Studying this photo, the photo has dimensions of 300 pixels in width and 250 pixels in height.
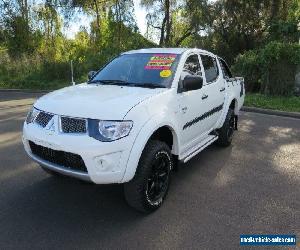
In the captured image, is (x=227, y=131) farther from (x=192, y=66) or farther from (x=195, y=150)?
(x=192, y=66)

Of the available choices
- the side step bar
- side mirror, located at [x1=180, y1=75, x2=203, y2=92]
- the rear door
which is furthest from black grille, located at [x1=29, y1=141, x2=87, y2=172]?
the rear door

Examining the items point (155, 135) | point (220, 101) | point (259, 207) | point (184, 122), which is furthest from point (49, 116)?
point (220, 101)

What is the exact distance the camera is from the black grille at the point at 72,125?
3.77 metres

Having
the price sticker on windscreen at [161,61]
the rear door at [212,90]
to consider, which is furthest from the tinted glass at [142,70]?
the rear door at [212,90]

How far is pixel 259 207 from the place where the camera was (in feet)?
14.3

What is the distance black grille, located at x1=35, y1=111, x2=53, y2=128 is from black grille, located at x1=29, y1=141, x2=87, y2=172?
0.25 meters

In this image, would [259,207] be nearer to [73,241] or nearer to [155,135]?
[155,135]

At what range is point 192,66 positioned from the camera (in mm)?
5324

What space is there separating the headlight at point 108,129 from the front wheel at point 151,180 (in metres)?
0.42

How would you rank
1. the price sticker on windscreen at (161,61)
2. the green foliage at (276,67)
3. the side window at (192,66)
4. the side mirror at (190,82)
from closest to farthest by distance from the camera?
1. the side mirror at (190,82)
2. the price sticker on windscreen at (161,61)
3. the side window at (192,66)
4. the green foliage at (276,67)

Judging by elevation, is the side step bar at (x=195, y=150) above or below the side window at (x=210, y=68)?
below

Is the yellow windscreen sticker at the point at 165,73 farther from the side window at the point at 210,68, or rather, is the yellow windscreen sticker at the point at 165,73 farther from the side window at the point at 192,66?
the side window at the point at 210,68

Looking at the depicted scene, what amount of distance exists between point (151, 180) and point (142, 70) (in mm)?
1654

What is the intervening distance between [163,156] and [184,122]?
0.69m
